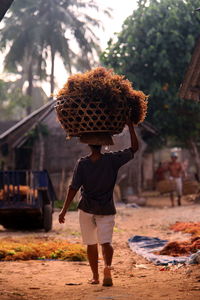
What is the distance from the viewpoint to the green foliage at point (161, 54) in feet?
71.4

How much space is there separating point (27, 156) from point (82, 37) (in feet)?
43.5

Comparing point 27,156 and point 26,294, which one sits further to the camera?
point 27,156

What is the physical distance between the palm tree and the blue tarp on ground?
2602 cm

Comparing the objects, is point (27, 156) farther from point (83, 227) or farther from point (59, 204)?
point (83, 227)

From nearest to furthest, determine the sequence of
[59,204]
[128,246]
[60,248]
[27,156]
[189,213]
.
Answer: [60,248] < [128,246] < [189,213] < [59,204] < [27,156]

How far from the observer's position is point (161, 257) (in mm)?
7973

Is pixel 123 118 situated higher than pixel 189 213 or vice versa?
pixel 123 118

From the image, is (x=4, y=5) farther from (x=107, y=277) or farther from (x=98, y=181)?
(x=107, y=277)

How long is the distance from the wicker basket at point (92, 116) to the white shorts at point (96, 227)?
2.92 ft

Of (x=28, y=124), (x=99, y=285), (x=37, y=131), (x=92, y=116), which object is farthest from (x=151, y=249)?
(x=28, y=124)

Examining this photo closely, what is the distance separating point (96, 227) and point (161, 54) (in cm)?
1648

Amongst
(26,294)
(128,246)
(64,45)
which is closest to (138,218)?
(128,246)

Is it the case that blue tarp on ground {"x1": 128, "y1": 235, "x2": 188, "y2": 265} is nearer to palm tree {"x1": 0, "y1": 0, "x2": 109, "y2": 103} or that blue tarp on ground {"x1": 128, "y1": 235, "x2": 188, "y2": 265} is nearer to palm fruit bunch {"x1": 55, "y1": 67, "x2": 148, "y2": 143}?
palm fruit bunch {"x1": 55, "y1": 67, "x2": 148, "y2": 143}

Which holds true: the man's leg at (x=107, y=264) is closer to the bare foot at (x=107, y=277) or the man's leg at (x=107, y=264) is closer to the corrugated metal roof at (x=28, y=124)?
the bare foot at (x=107, y=277)
